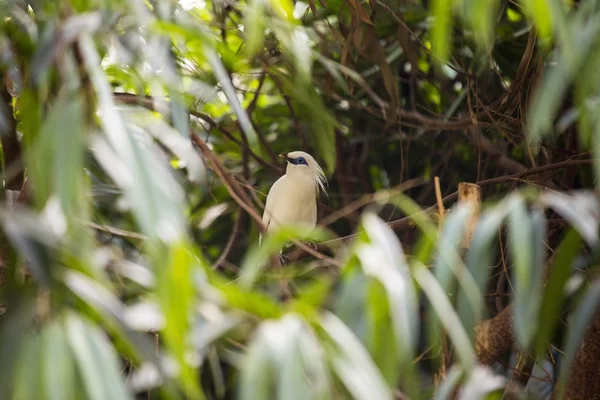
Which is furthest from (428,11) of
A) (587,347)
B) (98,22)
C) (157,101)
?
(98,22)

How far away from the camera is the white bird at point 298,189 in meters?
4.31

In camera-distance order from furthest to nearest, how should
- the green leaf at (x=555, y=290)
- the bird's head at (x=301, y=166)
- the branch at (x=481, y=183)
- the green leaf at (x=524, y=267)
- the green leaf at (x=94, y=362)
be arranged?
the bird's head at (x=301, y=166) < the branch at (x=481, y=183) < the green leaf at (x=555, y=290) < the green leaf at (x=524, y=267) < the green leaf at (x=94, y=362)

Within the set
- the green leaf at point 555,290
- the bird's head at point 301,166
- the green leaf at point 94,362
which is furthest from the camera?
the bird's head at point 301,166

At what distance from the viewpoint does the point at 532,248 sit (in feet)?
5.39

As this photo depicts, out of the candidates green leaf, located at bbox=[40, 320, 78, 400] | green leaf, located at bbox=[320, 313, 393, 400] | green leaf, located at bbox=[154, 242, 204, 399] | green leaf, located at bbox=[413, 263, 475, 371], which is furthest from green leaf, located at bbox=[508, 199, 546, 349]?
green leaf, located at bbox=[40, 320, 78, 400]

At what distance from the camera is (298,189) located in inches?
170

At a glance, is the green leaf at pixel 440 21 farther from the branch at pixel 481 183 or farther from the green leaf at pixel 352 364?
the branch at pixel 481 183

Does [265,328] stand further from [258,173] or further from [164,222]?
[258,173]

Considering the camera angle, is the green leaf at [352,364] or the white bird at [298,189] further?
the white bird at [298,189]

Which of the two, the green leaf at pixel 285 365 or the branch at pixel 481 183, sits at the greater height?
the green leaf at pixel 285 365

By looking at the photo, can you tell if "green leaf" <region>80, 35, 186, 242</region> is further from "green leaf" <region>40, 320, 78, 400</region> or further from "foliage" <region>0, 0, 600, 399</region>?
"green leaf" <region>40, 320, 78, 400</region>

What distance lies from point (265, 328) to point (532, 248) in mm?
534

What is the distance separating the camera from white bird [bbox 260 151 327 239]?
431cm

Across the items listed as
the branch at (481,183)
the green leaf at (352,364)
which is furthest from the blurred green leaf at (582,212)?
the branch at (481,183)
